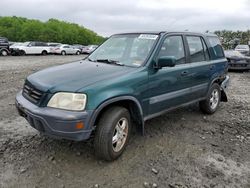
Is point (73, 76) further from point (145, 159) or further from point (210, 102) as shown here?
point (210, 102)

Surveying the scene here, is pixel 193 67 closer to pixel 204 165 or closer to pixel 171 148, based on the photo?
pixel 171 148

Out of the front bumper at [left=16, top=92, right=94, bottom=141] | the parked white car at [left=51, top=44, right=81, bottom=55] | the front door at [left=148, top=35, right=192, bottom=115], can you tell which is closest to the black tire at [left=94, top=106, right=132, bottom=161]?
the front bumper at [left=16, top=92, right=94, bottom=141]

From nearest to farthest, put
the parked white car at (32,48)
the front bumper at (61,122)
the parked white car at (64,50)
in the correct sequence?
the front bumper at (61,122) < the parked white car at (32,48) < the parked white car at (64,50)

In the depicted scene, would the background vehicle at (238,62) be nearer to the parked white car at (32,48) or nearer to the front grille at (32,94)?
the front grille at (32,94)

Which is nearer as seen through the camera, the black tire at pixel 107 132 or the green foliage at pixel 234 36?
the black tire at pixel 107 132

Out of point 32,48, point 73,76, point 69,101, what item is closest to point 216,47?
point 73,76

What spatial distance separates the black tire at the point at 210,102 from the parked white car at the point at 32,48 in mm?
24492

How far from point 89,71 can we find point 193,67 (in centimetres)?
212

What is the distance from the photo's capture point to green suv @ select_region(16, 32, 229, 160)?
3.19m

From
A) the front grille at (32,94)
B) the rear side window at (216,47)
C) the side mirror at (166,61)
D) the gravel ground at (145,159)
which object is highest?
the rear side window at (216,47)

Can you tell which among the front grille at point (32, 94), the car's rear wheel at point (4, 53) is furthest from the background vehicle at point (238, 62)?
the car's rear wheel at point (4, 53)

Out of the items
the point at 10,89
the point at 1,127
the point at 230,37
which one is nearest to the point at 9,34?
the point at 230,37

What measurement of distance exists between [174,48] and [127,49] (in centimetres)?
83

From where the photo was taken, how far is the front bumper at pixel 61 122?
10.2ft
